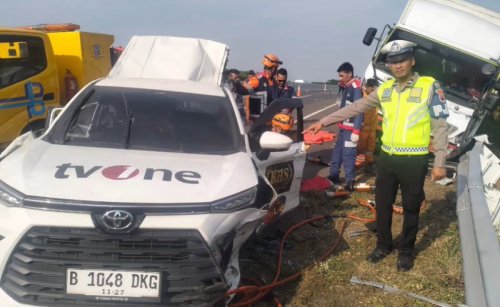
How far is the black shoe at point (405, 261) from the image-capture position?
14.4ft

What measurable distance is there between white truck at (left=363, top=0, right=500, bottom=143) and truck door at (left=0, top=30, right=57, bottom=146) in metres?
5.78

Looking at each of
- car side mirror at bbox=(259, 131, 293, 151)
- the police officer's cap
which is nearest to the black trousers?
the police officer's cap

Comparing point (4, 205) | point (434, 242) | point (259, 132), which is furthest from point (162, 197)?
point (434, 242)

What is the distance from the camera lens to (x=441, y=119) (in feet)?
13.7

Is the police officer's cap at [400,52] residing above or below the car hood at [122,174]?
above

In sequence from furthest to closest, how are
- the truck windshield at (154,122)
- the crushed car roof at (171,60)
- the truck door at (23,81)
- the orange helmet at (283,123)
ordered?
the truck door at (23,81)
the orange helmet at (283,123)
the crushed car roof at (171,60)
the truck windshield at (154,122)

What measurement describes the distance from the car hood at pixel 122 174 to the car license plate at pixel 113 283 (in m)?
0.40

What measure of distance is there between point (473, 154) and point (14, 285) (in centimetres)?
467

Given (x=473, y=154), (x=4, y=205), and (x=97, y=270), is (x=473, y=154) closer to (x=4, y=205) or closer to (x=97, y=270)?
(x=97, y=270)

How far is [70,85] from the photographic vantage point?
8766mm

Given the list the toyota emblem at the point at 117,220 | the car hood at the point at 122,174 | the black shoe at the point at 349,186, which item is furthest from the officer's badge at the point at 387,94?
the black shoe at the point at 349,186

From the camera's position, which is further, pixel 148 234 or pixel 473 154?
pixel 473 154

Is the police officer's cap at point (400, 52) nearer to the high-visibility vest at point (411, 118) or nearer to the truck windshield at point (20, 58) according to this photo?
the high-visibility vest at point (411, 118)

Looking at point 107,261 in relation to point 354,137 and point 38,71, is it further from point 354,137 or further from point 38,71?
point 38,71
